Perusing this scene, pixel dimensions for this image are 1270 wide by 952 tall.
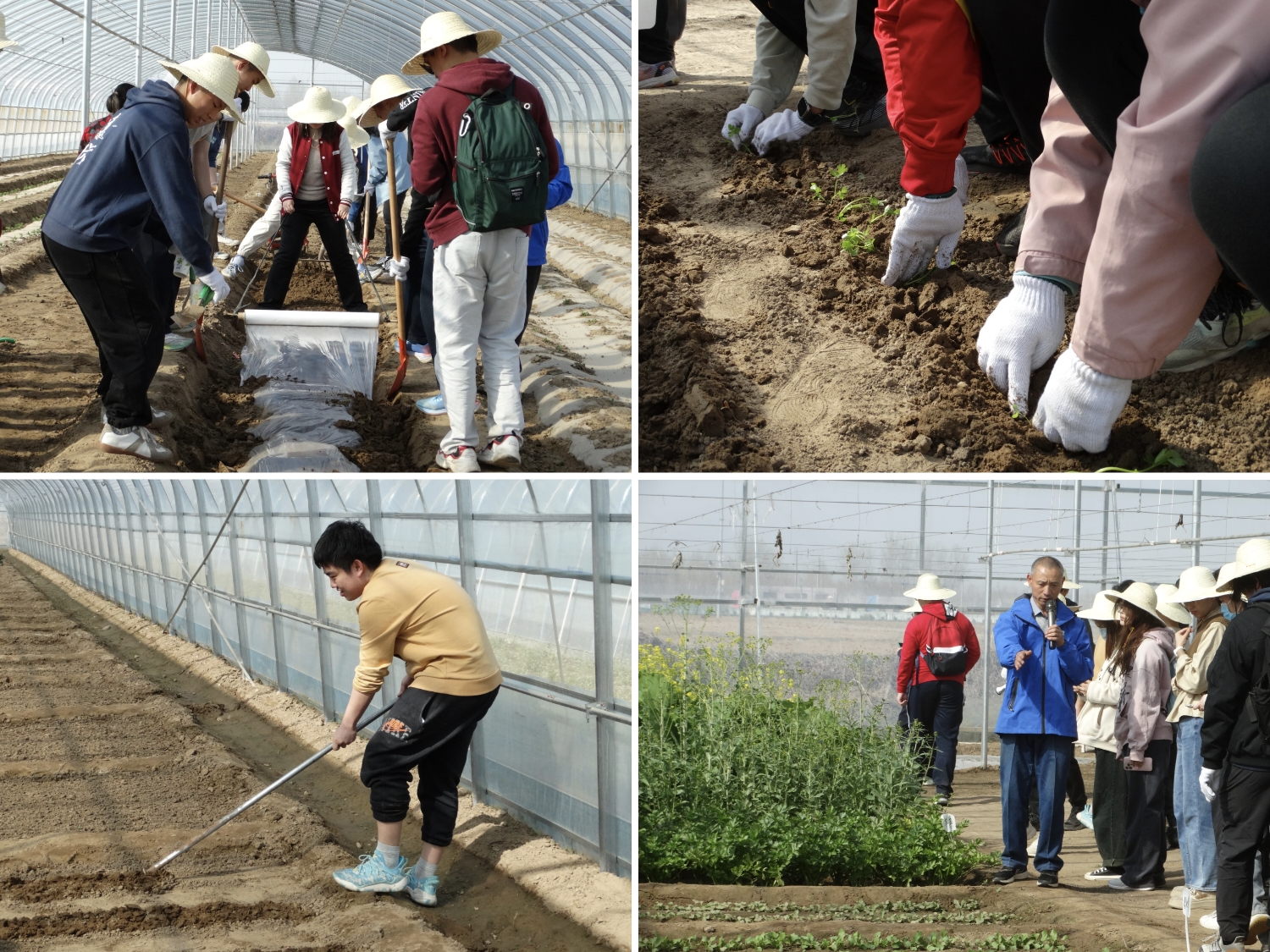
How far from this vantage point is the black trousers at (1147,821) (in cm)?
426

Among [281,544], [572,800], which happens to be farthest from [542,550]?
[281,544]

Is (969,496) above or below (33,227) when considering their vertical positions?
below

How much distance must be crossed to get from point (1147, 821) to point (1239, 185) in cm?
340

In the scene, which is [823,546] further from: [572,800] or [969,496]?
[572,800]

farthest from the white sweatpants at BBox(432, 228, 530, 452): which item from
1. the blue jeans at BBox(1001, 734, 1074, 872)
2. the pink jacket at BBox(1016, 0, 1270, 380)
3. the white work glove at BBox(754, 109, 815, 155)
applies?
the blue jeans at BBox(1001, 734, 1074, 872)

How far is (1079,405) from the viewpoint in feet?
8.26

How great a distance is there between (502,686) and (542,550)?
642mm

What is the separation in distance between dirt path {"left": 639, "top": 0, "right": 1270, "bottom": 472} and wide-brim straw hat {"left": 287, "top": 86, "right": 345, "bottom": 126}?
2830 millimetres

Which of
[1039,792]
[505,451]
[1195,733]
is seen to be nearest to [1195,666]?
[1195,733]

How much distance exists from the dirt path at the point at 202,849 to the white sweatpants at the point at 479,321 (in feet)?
5.53

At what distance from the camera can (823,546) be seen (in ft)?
32.3

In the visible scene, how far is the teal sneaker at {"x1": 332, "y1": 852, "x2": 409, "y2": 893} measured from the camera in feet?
11.3

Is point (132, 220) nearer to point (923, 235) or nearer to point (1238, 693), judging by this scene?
point (923, 235)

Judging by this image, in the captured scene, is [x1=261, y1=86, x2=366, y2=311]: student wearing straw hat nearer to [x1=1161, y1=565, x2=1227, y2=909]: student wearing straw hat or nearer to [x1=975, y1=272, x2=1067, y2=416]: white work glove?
[x1=975, y1=272, x2=1067, y2=416]: white work glove
